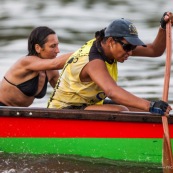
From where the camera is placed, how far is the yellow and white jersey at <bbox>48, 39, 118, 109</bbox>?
9078mm

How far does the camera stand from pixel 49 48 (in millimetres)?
9781

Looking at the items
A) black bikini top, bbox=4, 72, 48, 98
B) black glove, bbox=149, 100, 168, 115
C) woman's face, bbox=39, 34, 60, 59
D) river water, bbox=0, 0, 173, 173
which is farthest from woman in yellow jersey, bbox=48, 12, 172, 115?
river water, bbox=0, 0, 173, 173

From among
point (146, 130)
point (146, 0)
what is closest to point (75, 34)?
point (146, 0)

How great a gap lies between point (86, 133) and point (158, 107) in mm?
817

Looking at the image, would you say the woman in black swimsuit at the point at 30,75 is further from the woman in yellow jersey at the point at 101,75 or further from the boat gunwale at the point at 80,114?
the boat gunwale at the point at 80,114

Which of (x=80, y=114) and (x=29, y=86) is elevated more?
(x=29, y=86)

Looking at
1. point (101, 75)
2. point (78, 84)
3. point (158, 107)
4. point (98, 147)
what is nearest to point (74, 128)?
point (98, 147)

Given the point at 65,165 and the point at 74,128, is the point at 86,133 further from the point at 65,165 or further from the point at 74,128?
the point at 65,165

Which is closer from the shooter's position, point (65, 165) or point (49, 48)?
point (65, 165)

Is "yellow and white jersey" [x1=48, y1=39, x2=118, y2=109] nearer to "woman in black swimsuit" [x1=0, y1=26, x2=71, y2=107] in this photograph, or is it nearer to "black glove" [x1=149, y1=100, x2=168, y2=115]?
"woman in black swimsuit" [x1=0, y1=26, x2=71, y2=107]

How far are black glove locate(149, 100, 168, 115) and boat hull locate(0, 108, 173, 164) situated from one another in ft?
0.24

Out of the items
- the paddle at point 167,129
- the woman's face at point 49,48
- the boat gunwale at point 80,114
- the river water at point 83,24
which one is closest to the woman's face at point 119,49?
the paddle at point 167,129

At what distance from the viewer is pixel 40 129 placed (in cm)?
926

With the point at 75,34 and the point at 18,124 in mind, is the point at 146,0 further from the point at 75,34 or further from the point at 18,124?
the point at 18,124
